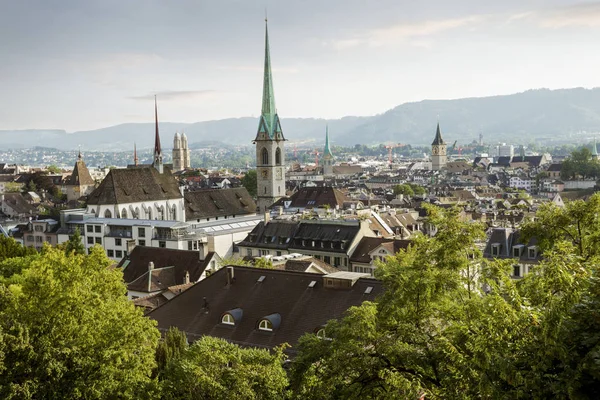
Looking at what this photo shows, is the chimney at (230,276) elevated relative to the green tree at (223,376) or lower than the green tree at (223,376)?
lower

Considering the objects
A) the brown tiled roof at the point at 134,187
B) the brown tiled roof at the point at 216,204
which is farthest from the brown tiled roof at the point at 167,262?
the brown tiled roof at the point at 216,204

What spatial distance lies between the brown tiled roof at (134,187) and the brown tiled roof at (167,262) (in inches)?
1242

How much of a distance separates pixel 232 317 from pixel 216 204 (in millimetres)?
64820

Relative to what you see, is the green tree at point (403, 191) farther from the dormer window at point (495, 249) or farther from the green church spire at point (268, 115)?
the dormer window at point (495, 249)

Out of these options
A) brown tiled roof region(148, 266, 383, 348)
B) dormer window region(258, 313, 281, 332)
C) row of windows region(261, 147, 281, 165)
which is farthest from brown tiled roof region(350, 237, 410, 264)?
row of windows region(261, 147, 281, 165)

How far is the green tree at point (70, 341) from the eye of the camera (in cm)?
2256

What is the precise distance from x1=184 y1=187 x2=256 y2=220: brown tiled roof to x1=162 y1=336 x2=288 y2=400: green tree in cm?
7435

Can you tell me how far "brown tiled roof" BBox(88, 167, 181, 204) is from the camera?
3366 inches

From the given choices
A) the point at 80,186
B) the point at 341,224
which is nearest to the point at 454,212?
the point at 341,224

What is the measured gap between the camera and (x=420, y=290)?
18.6 meters

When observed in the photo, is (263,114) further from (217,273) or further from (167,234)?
(217,273)

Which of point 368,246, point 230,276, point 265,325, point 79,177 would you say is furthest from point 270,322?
point 79,177

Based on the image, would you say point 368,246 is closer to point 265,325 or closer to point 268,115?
point 265,325

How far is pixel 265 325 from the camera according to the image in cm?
3250
